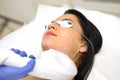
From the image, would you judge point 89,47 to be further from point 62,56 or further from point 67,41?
point 62,56

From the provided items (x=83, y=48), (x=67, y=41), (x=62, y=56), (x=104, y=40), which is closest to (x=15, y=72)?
(x=62, y=56)

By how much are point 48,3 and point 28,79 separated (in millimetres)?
1046

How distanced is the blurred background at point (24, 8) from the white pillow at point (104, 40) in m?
0.15

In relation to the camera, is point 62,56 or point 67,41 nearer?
point 62,56

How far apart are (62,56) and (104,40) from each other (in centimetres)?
50

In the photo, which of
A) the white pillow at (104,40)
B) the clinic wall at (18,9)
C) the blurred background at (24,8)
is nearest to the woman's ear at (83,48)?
the white pillow at (104,40)

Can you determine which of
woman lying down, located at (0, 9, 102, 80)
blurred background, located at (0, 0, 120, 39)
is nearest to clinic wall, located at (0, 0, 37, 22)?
blurred background, located at (0, 0, 120, 39)

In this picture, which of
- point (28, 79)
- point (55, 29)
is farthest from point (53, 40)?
point (28, 79)

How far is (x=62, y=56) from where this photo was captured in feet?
3.64

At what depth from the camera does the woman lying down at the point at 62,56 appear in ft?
3.49

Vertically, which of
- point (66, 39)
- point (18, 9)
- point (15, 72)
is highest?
point (18, 9)

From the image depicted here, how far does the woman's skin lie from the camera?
4.13ft

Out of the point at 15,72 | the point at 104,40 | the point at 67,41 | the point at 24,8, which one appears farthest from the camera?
the point at 24,8

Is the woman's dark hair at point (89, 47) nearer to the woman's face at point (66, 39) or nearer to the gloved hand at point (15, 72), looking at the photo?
the woman's face at point (66, 39)
